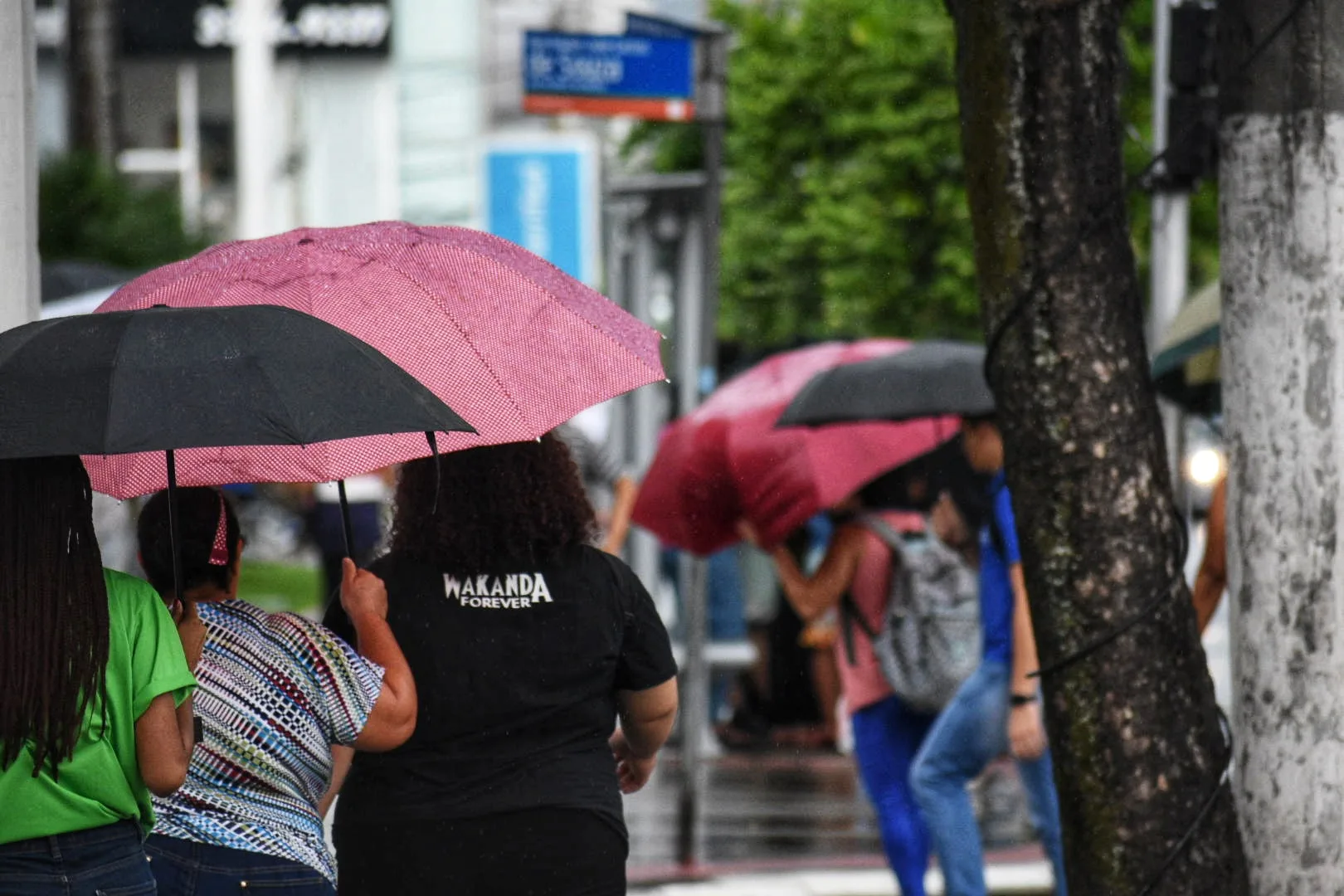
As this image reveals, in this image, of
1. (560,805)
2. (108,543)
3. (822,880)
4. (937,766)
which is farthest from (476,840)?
(108,543)

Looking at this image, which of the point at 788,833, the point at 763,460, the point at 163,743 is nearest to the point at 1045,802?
the point at 763,460

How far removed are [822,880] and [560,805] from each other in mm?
4789

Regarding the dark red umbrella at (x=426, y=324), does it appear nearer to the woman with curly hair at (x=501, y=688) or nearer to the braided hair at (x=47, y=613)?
the woman with curly hair at (x=501, y=688)

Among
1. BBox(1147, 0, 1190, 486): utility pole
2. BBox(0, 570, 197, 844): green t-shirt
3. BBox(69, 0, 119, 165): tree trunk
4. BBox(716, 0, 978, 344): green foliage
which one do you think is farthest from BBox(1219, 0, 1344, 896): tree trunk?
BBox(69, 0, 119, 165): tree trunk

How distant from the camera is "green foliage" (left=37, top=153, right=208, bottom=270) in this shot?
904 inches

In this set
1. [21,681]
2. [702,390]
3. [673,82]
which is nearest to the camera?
[21,681]

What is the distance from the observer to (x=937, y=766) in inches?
267

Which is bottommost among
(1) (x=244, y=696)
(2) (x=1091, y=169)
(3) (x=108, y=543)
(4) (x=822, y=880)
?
(4) (x=822, y=880)

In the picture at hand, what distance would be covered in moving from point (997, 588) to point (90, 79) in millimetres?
20922

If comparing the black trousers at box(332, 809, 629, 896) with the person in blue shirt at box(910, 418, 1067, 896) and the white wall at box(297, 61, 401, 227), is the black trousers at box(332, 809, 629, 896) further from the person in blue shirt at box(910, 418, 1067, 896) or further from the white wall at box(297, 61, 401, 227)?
the white wall at box(297, 61, 401, 227)

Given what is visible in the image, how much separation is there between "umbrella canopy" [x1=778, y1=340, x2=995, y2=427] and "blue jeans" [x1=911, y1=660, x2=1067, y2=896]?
863 mm

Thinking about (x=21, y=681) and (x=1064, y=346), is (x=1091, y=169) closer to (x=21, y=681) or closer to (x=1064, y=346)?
(x=1064, y=346)

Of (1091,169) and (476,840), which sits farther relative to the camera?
(1091,169)

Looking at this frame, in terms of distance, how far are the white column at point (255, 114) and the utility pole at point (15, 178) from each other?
21.6m
